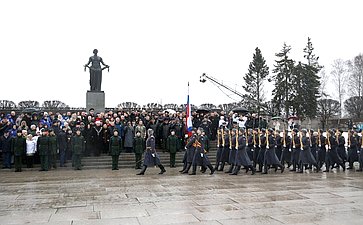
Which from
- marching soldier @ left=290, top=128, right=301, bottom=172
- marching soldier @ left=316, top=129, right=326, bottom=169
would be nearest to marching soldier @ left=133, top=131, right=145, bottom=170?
marching soldier @ left=290, top=128, right=301, bottom=172

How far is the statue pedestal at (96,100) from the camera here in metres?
22.8

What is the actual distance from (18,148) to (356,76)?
5337cm

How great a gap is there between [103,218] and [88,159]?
10142mm

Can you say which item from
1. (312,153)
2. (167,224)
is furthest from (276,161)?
(167,224)

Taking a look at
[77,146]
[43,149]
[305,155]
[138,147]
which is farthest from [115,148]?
[305,155]

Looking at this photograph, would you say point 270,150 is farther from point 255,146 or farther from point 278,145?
point 278,145

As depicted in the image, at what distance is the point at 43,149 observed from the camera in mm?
15320

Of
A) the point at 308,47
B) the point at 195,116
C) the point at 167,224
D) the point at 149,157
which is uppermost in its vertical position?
the point at 308,47

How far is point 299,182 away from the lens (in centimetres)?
1225

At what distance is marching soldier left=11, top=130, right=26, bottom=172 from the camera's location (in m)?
15.0

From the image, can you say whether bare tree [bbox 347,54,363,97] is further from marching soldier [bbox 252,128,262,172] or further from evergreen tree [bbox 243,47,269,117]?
marching soldier [bbox 252,128,262,172]

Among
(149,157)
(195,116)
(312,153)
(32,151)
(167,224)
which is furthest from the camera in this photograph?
(195,116)

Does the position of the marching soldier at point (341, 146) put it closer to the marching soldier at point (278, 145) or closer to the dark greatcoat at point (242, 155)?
the marching soldier at point (278, 145)

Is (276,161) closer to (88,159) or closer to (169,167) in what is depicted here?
(169,167)
